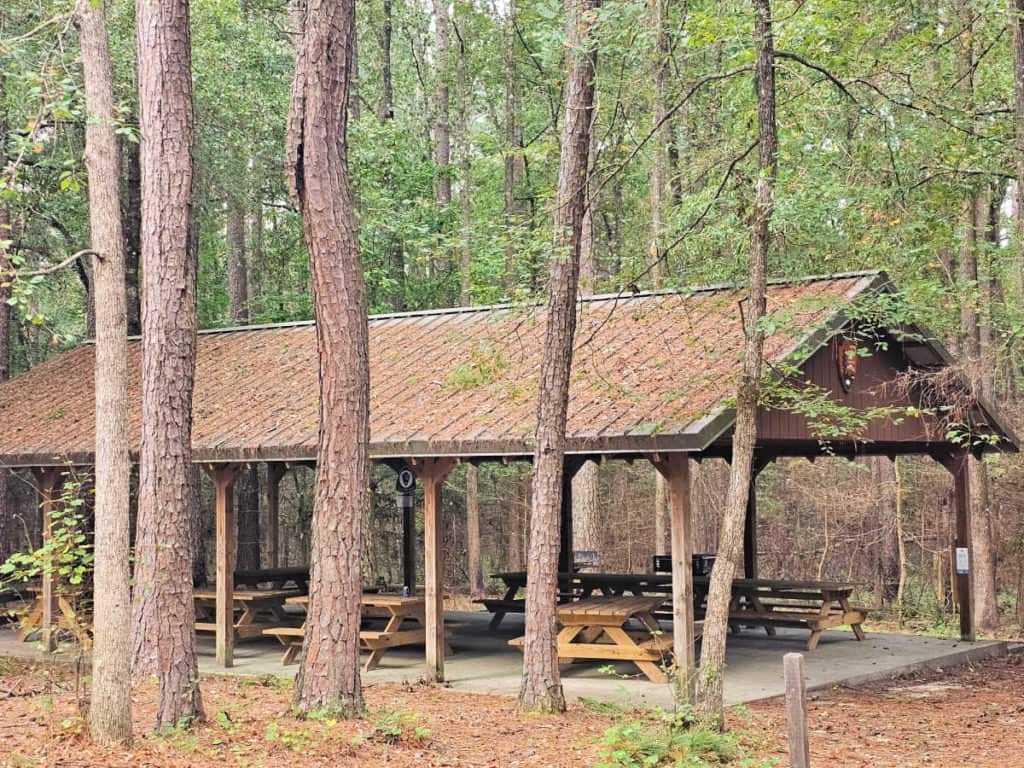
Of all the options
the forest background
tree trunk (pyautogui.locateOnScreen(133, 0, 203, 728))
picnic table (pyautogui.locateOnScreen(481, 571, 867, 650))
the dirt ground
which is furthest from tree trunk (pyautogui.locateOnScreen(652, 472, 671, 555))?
tree trunk (pyautogui.locateOnScreen(133, 0, 203, 728))

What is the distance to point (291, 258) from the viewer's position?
89.4 ft

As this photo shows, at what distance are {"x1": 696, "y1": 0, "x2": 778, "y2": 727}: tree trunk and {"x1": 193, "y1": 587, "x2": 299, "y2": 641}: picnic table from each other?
6.68 m

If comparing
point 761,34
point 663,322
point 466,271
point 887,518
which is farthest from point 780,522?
point 761,34

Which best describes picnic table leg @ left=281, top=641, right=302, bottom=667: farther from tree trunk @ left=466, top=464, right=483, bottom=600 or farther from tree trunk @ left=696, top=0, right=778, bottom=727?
tree trunk @ left=466, top=464, right=483, bottom=600

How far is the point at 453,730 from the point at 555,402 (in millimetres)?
2617

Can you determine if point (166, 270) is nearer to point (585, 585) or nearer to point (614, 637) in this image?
point (614, 637)

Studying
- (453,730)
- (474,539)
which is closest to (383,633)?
(453,730)

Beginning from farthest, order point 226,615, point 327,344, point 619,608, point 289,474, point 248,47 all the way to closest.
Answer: point 289,474, point 248,47, point 226,615, point 619,608, point 327,344

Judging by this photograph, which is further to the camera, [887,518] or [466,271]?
[466,271]

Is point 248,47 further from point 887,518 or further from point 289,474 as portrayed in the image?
point 887,518

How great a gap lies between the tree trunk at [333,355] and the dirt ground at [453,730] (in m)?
0.51

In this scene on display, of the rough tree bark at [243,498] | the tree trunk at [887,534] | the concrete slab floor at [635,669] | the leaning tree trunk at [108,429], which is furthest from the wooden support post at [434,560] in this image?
the rough tree bark at [243,498]

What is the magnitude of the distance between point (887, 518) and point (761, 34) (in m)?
12.2

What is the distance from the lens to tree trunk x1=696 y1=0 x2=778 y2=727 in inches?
333
